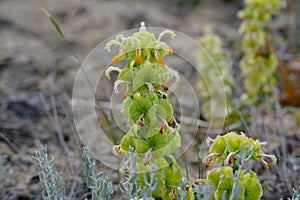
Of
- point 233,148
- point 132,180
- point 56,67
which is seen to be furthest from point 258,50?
point 132,180

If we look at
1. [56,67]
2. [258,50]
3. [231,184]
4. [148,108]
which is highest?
[56,67]

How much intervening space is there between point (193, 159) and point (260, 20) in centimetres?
98

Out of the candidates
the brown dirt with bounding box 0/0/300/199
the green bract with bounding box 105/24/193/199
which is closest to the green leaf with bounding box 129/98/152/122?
the green bract with bounding box 105/24/193/199

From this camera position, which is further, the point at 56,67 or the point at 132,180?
the point at 56,67

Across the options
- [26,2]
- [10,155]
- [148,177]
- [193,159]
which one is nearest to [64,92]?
[10,155]

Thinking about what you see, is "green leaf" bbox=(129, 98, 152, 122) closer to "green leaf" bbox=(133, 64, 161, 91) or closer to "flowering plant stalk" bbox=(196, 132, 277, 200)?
"green leaf" bbox=(133, 64, 161, 91)

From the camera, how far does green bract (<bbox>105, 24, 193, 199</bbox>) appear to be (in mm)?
1229

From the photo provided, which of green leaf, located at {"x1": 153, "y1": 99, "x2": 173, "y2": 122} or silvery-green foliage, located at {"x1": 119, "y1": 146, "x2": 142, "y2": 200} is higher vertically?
green leaf, located at {"x1": 153, "y1": 99, "x2": 173, "y2": 122}

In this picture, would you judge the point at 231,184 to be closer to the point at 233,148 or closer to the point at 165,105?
the point at 233,148

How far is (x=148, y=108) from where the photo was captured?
1.24 m

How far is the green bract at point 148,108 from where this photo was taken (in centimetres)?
123

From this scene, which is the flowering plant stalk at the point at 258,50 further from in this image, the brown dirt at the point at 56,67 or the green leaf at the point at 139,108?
the green leaf at the point at 139,108

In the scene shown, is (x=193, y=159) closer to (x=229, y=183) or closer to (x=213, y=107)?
(x=213, y=107)

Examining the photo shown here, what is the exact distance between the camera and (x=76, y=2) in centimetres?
505
